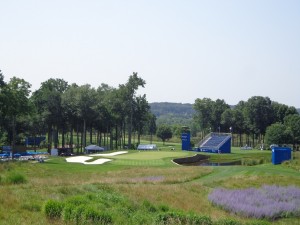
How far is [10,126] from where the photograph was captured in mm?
90062

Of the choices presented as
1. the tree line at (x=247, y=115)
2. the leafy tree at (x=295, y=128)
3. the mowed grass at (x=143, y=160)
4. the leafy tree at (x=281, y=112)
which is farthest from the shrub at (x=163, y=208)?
the leafy tree at (x=281, y=112)

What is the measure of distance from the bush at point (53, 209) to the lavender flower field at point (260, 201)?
9.86 meters

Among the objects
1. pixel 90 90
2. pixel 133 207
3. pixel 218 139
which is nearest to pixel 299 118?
pixel 218 139

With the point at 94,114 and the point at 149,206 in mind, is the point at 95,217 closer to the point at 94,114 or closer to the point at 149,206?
the point at 149,206

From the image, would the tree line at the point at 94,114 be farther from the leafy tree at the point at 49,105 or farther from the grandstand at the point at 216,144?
the grandstand at the point at 216,144

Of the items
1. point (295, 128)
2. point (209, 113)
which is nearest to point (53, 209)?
point (295, 128)

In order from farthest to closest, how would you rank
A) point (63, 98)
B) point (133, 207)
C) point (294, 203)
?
point (63, 98) < point (294, 203) < point (133, 207)

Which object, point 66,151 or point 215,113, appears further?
point 215,113

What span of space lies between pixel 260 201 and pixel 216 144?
62.9 m

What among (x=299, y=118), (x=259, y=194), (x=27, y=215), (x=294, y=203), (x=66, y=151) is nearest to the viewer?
(x=27, y=215)

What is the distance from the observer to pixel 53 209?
14.7 m

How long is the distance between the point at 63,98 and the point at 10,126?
44.4 ft

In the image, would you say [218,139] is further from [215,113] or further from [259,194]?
→ [259,194]

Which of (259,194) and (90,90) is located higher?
(90,90)
